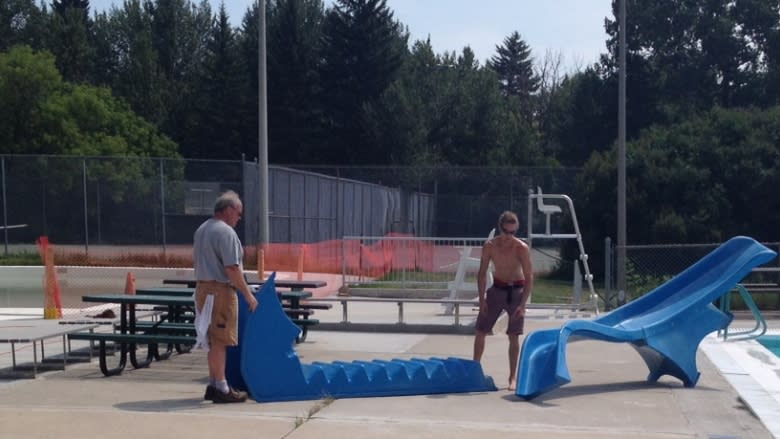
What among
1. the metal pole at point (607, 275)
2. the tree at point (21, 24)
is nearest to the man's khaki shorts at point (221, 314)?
the metal pole at point (607, 275)

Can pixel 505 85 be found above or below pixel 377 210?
above

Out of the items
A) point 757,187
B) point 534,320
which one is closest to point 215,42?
point 757,187

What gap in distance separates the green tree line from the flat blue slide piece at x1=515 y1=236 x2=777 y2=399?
37.4m

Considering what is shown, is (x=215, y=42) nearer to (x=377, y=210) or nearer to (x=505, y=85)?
(x=377, y=210)

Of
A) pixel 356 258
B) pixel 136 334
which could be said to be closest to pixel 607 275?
pixel 356 258

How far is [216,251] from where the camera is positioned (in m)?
8.92

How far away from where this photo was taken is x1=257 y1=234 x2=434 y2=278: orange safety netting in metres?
22.9

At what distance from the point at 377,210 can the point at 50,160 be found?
12.0 metres

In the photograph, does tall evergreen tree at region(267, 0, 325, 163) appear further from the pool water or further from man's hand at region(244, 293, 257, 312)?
man's hand at region(244, 293, 257, 312)

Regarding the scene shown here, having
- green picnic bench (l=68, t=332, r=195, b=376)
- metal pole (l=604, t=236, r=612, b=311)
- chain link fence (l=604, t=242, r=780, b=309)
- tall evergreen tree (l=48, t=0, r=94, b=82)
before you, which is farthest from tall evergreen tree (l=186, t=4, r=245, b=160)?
green picnic bench (l=68, t=332, r=195, b=376)

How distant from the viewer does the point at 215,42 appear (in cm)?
5959

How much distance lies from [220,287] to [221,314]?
0.23 metres

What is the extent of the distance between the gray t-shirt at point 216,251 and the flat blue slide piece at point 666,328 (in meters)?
2.92

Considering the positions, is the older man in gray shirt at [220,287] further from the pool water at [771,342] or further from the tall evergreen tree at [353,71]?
the tall evergreen tree at [353,71]
